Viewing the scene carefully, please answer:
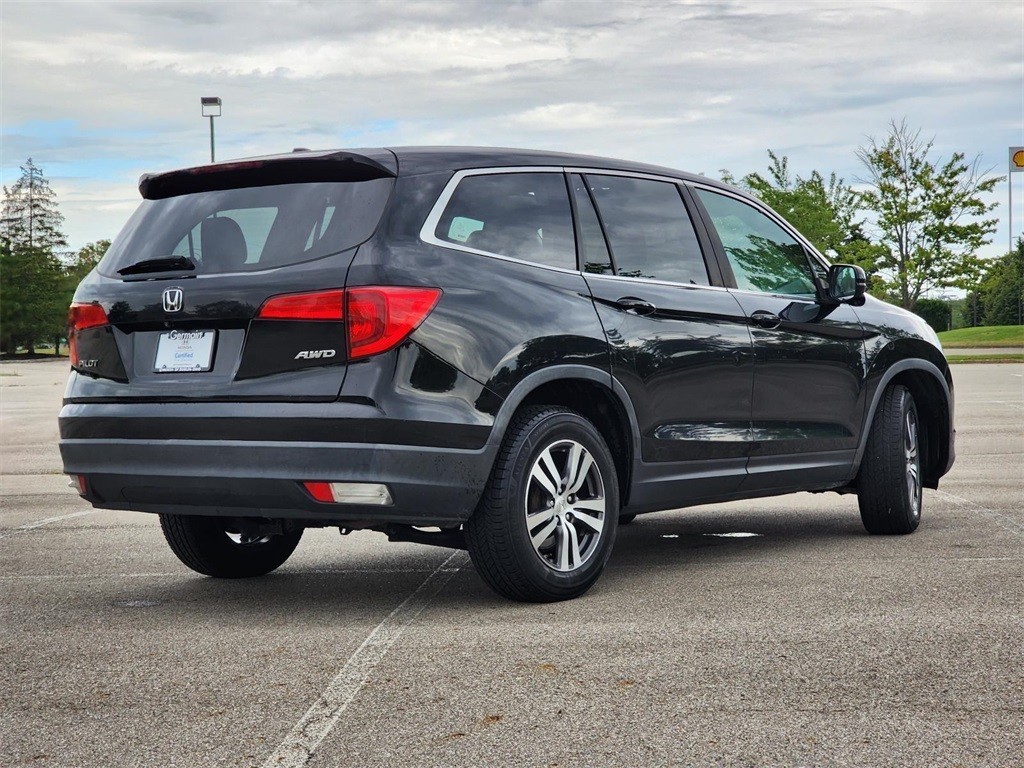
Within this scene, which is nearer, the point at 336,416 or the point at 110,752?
the point at 110,752

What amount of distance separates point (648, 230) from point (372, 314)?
1825 mm

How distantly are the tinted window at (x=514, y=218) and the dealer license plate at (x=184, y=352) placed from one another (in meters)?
0.99

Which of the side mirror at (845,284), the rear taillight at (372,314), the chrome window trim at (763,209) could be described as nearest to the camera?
the rear taillight at (372,314)

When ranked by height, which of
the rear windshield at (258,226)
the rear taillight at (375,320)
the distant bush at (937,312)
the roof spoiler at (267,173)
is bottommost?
the distant bush at (937,312)

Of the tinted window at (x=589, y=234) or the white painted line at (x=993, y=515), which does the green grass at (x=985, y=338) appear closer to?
the white painted line at (x=993, y=515)

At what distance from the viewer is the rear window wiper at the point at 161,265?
5.79 metres

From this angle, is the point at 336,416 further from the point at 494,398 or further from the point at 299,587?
the point at 299,587

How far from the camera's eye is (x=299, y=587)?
6637mm

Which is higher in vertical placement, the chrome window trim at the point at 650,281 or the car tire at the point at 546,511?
the chrome window trim at the point at 650,281

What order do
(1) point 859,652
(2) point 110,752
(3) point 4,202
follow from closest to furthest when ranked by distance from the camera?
1. (2) point 110,752
2. (1) point 859,652
3. (3) point 4,202

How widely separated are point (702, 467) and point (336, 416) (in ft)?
6.80

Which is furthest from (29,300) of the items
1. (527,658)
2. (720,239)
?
(527,658)

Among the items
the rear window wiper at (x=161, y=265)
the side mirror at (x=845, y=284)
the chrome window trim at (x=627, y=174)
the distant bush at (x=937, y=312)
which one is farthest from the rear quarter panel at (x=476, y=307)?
the distant bush at (x=937, y=312)

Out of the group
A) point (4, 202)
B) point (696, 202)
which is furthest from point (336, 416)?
point (4, 202)
